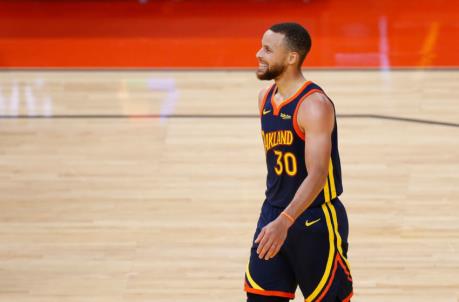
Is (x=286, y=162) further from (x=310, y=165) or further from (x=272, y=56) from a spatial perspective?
(x=272, y=56)

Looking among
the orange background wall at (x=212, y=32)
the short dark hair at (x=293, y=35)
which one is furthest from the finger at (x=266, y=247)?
the orange background wall at (x=212, y=32)

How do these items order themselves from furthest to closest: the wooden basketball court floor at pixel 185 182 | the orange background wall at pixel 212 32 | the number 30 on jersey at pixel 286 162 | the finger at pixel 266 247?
the orange background wall at pixel 212 32 → the wooden basketball court floor at pixel 185 182 → the number 30 on jersey at pixel 286 162 → the finger at pixel 266 247

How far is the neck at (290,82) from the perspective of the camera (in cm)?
347

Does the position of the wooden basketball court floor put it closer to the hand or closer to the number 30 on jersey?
the number 30 on jersey

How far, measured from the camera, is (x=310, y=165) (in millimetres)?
3344

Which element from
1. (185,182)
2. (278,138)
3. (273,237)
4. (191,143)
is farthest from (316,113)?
(191,143)

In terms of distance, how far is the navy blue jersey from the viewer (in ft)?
11.3

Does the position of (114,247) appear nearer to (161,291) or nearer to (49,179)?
(161,291)

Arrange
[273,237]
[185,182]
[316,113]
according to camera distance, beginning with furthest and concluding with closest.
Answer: [185,182] → [316,113] → [273,237]

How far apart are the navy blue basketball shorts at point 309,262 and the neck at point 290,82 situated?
0.40 meters

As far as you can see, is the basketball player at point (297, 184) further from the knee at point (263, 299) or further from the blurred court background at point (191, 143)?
the blurred court background at point (191, 143)

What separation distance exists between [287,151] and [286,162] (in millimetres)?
43

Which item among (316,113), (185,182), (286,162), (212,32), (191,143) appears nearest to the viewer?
(316,113)

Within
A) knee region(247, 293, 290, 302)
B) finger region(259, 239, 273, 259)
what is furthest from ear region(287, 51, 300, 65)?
knee region(247, 293, 290, 302)
